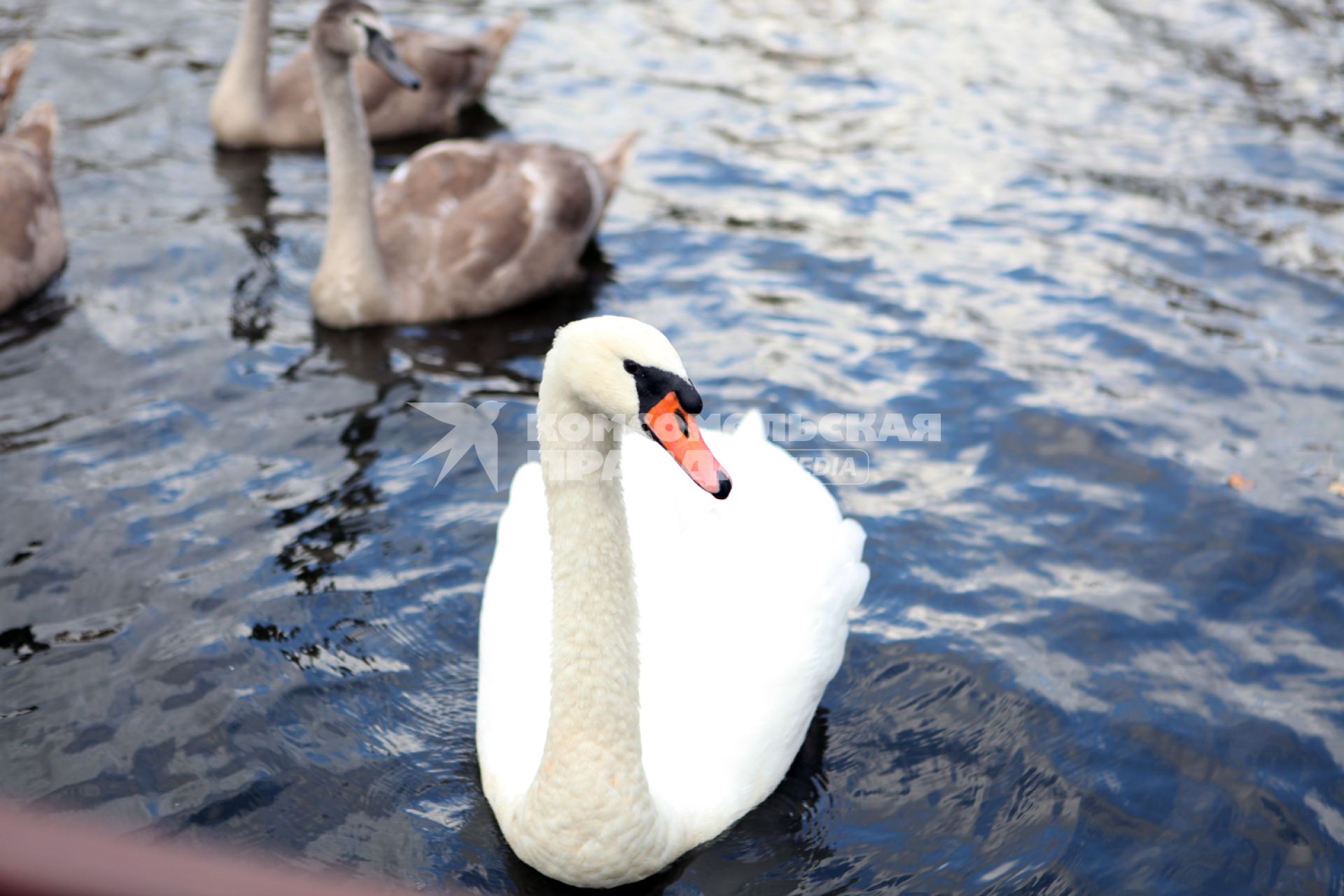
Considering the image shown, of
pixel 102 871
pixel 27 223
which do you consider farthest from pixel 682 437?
pixel 27 223

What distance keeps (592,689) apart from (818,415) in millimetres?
3676

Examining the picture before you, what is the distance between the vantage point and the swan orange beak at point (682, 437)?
11.1 ft

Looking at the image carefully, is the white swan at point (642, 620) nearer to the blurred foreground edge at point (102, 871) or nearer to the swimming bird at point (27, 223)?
the blurred foreground edge at point (102, 871)

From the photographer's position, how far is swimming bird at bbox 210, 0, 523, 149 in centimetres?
994

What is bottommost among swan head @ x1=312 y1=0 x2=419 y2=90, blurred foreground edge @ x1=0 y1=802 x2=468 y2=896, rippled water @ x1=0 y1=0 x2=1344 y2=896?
rippled water @ x1=0 y1=0 x2=1344 y2=896

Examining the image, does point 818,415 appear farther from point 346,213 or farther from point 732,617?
point 346,213

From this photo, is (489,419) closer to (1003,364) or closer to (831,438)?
(831,438)

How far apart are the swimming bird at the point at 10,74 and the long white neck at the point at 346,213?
261 cm

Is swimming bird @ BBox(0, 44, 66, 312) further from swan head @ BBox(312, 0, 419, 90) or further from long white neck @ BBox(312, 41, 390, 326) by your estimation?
swan head @ BBox(312, 0, 419, 90)

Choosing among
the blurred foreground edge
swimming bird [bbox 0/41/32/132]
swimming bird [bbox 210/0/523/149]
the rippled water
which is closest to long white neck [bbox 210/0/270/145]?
swimming bird [bbox 210/0/523/149]

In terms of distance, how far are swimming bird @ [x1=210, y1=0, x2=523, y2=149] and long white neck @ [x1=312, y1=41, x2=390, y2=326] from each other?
5.09 ft

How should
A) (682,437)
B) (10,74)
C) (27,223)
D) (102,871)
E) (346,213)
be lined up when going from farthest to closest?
(10,74), (27,223), (346,213), (682,437), (102,871)

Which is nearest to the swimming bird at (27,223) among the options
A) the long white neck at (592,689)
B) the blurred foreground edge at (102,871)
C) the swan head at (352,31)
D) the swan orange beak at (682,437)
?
the swan head at (352,31)

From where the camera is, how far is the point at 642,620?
4.71 metres
